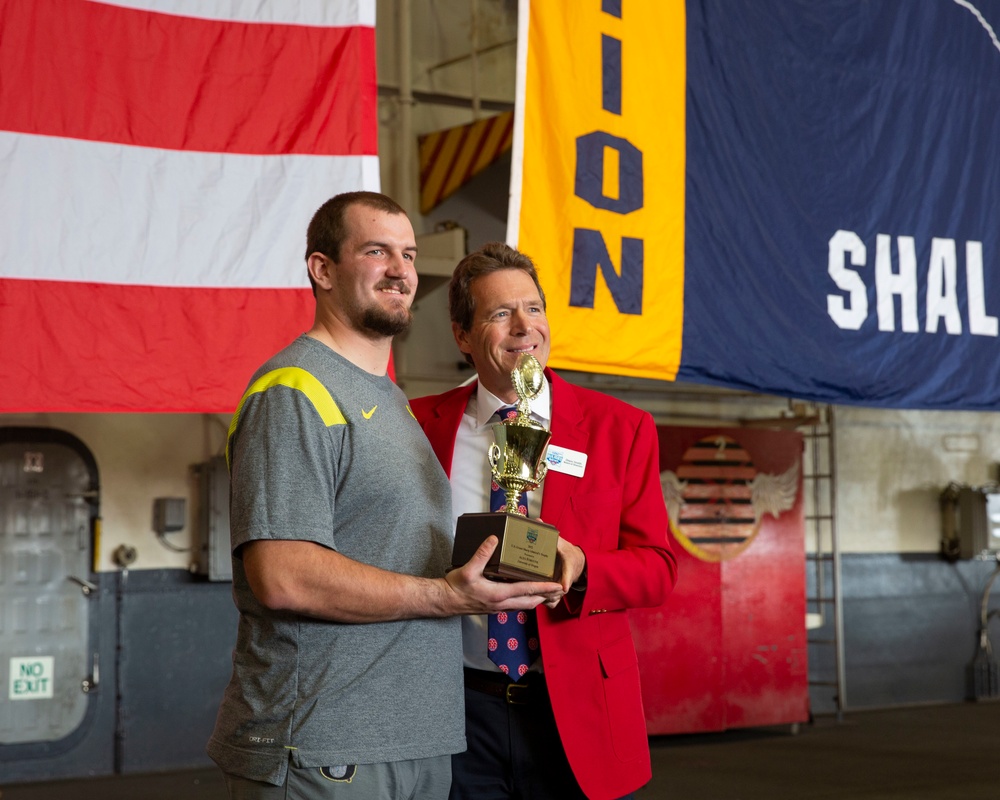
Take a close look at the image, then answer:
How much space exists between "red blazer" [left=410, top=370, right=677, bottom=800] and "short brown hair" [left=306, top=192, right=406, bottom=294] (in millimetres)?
542

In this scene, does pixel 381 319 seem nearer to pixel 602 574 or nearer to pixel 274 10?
pixel 602 574

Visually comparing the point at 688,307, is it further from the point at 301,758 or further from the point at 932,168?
the point at 301,758

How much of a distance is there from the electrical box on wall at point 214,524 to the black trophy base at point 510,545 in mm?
5269

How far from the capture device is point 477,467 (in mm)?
2318

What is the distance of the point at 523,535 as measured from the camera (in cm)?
182

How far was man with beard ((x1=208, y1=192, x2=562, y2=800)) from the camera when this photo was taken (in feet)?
5.60

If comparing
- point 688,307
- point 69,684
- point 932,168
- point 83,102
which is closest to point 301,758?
point 83,102

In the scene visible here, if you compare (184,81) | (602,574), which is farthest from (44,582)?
(602,574)

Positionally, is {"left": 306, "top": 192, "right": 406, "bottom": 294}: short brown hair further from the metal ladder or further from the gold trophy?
the metal ladder

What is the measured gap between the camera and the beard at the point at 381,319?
1.90m

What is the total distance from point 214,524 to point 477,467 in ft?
16.1

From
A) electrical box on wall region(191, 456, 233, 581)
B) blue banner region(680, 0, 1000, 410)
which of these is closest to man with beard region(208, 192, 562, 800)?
blue banner region(680, 0, 1000, 410)

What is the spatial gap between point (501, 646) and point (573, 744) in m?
0.22

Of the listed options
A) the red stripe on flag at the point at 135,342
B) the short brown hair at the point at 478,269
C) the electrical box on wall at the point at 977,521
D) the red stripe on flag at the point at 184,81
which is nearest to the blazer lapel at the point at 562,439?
the short brown hair at the point at 478,269
